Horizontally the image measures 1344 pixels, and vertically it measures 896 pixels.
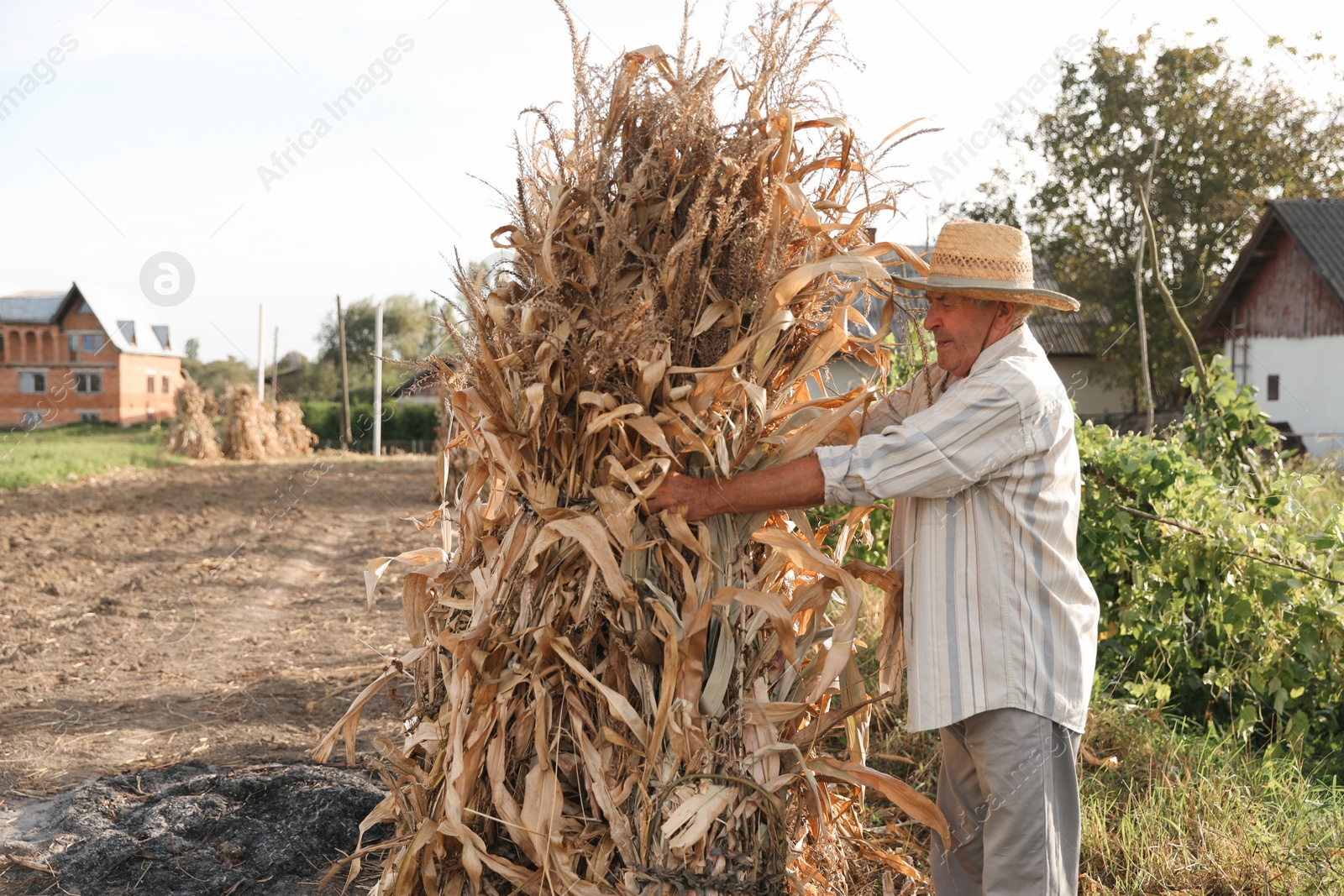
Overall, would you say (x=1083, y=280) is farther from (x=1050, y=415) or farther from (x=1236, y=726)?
(x=1050, y=415)

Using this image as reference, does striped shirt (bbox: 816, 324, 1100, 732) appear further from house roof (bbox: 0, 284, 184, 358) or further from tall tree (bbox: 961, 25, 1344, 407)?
house roof (bbox: 0, 284, 184, 358)

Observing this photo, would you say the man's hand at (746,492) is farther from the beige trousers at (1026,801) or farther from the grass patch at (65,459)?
the grass patch at (65,459)

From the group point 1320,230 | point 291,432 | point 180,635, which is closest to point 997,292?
point 180,635

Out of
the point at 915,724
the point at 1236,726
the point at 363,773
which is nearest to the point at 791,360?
the point at 915,724

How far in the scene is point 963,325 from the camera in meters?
2.61

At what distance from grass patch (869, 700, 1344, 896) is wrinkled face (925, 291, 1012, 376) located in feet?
3.81

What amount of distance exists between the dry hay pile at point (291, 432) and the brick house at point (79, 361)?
61.0ft

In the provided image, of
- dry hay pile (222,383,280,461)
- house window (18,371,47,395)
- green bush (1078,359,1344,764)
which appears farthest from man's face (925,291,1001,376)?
house window (18,371,47,395)

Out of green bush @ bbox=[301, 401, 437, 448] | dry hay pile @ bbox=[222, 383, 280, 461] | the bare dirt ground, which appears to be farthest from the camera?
green bush @ bbox=[301, 401, 437, 448]

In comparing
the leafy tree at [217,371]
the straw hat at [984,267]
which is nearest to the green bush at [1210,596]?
the straw hat at [984,267]

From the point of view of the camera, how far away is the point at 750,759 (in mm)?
2441

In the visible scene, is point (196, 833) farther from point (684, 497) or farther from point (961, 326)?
point (961, 326)

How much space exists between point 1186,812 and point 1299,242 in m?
19.1

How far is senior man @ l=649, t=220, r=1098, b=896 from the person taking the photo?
2371 millimetres
